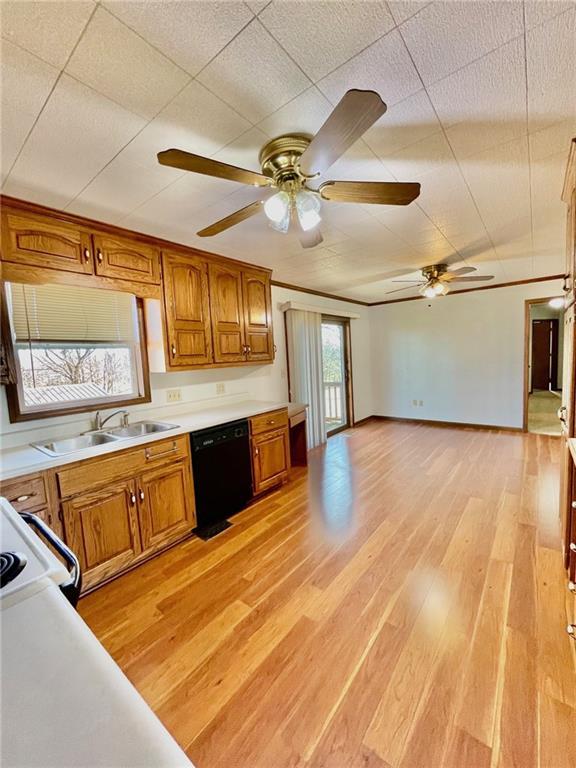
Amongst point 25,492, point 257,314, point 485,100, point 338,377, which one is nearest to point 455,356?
point 338,377

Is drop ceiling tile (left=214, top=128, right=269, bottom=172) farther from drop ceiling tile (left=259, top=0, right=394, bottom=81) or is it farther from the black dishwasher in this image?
the black dishwasher

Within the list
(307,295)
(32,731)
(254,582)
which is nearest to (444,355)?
(307,295)

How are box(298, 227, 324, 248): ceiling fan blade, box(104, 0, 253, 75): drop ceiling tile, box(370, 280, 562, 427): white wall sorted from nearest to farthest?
box(104, 0, 253, 75): drop ceiling tile → box(298, 227, 324, 248): ceiling fan blade → box(370, 280, 562, 427): white wall

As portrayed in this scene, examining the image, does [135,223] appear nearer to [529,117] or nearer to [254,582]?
[529,117]

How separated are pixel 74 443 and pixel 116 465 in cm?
52

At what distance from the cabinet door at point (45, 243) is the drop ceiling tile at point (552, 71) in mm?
2474

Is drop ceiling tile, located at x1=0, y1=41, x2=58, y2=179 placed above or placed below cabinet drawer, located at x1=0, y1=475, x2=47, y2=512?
above

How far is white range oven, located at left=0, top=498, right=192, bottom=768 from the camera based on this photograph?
41 centimetres

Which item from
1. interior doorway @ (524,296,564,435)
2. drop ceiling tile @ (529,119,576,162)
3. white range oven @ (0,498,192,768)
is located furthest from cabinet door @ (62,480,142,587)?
interior doorway @ (524,296,564,435)

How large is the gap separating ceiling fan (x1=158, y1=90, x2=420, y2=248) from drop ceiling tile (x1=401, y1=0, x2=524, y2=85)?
0.31m

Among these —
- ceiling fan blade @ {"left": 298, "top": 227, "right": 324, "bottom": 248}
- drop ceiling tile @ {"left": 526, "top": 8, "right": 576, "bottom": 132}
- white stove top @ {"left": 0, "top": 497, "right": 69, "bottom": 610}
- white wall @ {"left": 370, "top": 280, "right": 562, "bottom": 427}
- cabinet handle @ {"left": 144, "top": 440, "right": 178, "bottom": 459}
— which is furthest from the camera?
white wall @ {"left": 370, "top": 280, "right": 562, "bottom": 427}

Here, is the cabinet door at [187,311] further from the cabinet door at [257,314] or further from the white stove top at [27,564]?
the white stove top at [27,564]

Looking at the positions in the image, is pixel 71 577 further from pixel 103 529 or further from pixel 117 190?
pixel 117 190

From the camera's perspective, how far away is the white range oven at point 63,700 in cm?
41
